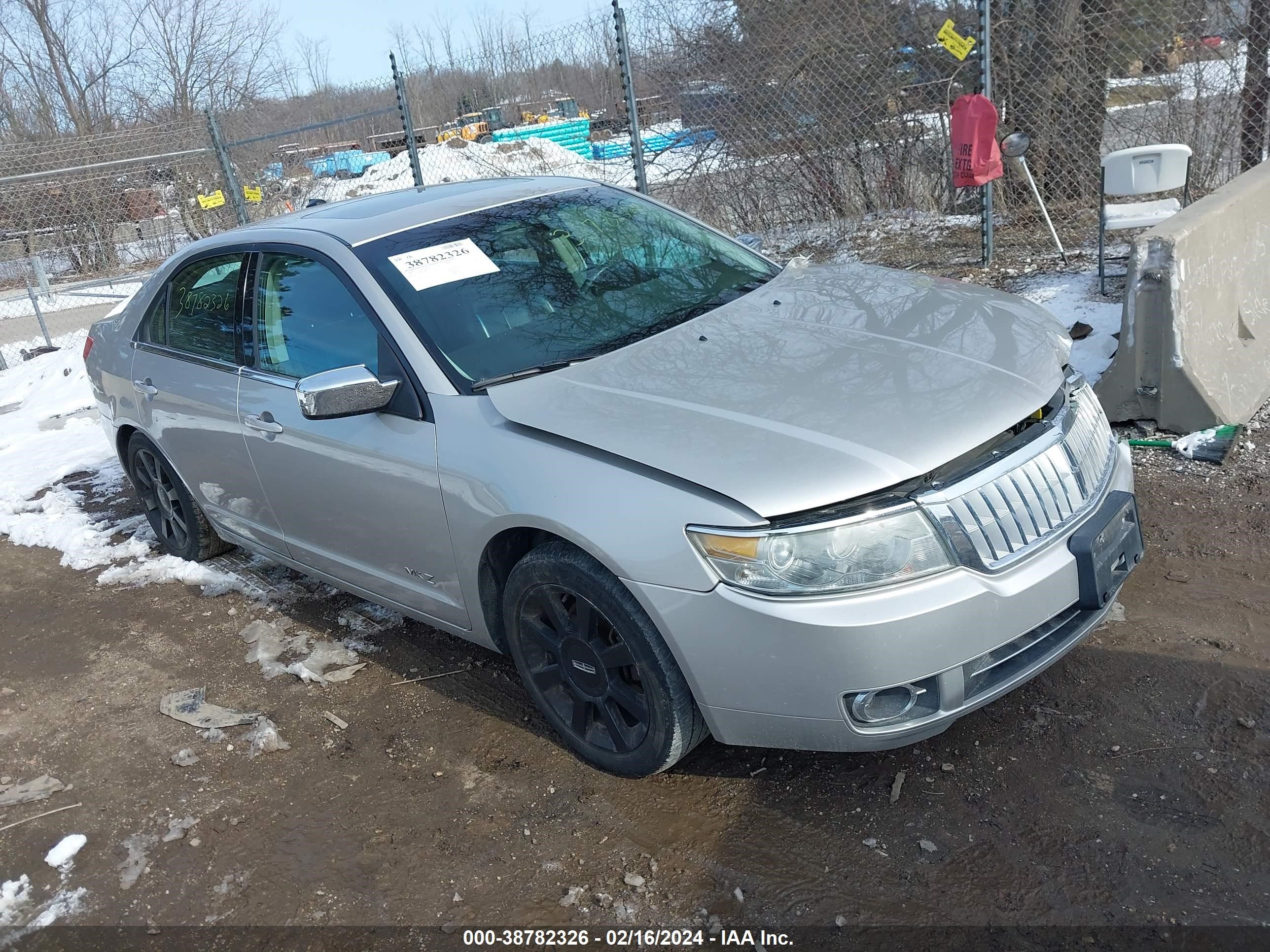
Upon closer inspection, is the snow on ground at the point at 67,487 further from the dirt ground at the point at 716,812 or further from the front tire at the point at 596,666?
the front tire at the point at 596,666

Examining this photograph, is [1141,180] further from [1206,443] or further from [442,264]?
[442,264]

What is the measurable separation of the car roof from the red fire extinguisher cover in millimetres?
3932

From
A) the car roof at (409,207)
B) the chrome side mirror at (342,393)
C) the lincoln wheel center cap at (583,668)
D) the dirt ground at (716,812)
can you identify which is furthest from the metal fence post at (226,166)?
the lincoln wheel center cap at (583,668)

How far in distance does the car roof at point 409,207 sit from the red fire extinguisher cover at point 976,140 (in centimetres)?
393

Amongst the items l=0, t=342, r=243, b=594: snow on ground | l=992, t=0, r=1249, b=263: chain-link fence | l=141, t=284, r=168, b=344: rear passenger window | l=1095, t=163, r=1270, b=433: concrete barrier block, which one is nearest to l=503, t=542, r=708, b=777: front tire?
l=0, t=342, r=243, b=594: snow on ground

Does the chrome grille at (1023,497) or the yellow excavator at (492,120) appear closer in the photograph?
the chrome grille at (1023,497)

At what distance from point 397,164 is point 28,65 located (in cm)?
809

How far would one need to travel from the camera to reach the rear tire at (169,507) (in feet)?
16.7

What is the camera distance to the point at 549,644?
3.18 meters

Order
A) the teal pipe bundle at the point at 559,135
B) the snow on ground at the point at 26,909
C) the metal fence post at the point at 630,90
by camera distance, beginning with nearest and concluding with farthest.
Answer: the snow on ground at the point at 26,909, the metal fence post at the point at 630,90, the teal pipe bundle at the point at 559,135

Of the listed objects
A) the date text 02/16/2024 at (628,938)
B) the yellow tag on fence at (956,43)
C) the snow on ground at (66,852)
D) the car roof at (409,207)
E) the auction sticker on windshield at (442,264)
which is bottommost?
the date text 02/16/2024 at (628,938)

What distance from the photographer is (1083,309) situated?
20.8 ft

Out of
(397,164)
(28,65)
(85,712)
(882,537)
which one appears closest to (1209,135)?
(882,537)

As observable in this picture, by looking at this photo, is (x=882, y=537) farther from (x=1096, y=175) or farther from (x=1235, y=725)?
(x=1096, y=175)
